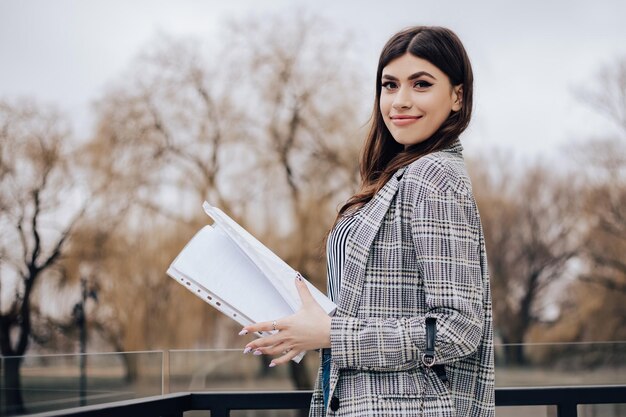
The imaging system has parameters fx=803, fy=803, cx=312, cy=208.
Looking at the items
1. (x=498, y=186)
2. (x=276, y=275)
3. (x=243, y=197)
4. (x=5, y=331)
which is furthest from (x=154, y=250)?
(x=276, y=275)

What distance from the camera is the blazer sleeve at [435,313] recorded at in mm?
1084

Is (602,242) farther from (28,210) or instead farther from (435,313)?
A: (435,313)

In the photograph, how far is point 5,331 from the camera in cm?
1159

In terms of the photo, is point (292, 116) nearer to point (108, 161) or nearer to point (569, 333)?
point (108, 161)

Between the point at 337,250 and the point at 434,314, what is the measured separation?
7.4 inches

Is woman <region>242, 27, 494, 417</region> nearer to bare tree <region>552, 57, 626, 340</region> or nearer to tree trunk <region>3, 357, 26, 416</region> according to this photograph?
tree trunk <region>3, 357, 26, 416</region>

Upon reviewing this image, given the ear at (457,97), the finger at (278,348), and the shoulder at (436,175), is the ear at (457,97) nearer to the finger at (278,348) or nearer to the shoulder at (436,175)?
the shoulder at (436,175)

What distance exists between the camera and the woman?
109 cm

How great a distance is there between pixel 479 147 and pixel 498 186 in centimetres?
77

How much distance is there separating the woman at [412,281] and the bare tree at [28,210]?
10.5 metres

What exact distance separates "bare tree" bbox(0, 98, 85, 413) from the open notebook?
1046 cm

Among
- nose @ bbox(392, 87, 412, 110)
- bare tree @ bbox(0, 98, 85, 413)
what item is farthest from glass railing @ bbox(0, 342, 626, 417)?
bare tree @ bbox(0, 98, 85, 413)

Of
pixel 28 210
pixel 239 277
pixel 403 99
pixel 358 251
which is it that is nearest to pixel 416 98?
pixel 403 99

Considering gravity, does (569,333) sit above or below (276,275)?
below
